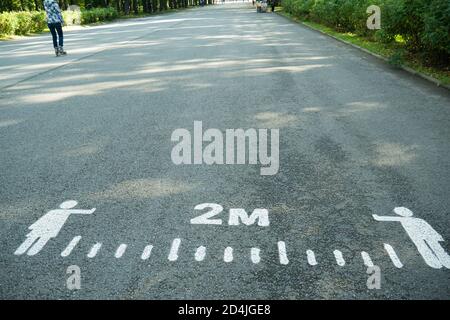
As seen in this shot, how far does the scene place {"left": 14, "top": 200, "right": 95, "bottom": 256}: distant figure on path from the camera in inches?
134

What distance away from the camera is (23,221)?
3832mm

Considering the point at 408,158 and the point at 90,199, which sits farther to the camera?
the point at 408,158

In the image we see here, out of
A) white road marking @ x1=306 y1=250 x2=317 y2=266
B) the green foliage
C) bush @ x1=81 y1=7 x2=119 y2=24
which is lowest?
white road marking @ x1=306 y1=250 x2=317 y2=266

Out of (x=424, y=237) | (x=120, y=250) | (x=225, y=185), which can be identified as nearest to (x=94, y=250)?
(x=120, y=250)

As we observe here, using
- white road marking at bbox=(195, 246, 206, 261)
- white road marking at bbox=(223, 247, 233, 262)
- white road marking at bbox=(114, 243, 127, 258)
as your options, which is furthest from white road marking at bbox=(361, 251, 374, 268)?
white road marking at bbox=(114, 243, 127, 258)

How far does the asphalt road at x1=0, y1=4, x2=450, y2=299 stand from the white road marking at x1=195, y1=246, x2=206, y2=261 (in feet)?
0.17

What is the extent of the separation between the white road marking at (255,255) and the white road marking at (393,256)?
1.06 m

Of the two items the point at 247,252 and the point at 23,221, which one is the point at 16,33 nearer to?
the point at 23,221

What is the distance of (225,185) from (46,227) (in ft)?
6.21

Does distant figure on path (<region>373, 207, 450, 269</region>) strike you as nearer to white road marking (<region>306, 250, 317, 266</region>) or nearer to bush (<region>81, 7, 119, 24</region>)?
white road marking (<region>306, 250, 317, 266</region>)

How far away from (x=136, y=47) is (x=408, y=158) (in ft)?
45.1

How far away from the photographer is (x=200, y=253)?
10.7ft

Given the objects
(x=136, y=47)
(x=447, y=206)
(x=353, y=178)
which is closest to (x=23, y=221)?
(x=353, y=178)

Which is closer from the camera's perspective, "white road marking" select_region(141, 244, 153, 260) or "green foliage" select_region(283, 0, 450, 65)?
"white road marking" select_region(141, 244, 153, 260)
